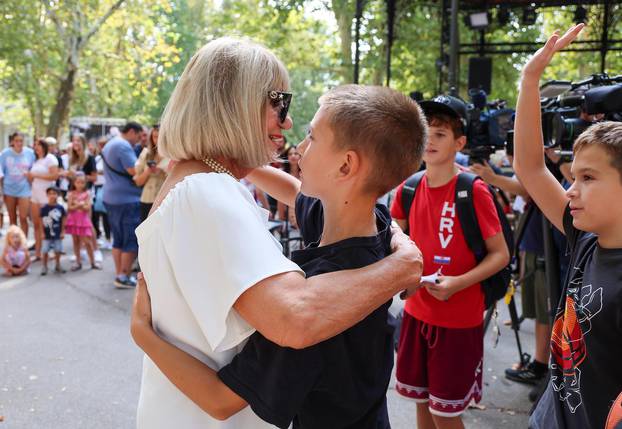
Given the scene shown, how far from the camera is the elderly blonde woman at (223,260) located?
1279mm

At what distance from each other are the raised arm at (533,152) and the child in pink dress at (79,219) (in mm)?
7288

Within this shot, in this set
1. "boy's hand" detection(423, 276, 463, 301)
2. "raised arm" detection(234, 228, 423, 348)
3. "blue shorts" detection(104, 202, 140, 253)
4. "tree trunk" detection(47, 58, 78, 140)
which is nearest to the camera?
"raised arm" detection(234, 228, 423, 348)

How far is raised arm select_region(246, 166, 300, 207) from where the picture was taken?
2236mm

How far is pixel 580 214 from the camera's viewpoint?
1.82 m

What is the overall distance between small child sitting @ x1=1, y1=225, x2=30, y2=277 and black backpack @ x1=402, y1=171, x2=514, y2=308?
6521mm

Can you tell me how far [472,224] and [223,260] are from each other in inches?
72.5

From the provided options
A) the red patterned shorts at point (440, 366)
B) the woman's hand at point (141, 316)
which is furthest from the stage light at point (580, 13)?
the woman's hand at point (141, 316)

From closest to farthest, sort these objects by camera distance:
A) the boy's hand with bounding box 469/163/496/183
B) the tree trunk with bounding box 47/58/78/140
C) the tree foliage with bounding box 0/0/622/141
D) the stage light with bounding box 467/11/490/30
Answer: the boy's hand with bounding box 469/163/496/183 → the stage light with bounding box 467/11/490/30 → the tree foliage with bounding box 0/0/622/141 → the tree trunk with bounding box 47/58/78/140

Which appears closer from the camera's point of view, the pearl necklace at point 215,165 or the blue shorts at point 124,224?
the pearl necklace at point 215,165

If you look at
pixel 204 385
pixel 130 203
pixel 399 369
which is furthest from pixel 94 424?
pixel 130 203

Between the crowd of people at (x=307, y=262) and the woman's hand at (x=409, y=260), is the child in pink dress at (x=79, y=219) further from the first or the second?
the woman's hand at (x=409, y=260)

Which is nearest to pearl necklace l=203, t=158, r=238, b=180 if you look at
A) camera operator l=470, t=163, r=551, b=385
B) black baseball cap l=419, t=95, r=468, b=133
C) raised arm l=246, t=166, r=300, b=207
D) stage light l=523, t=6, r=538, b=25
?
→ raised arm l=246, t=166, r=300, b=207

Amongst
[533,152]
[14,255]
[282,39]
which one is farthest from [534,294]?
[282,39]

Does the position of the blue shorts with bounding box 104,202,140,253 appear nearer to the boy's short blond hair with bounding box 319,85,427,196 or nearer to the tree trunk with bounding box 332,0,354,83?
the boy's short blond hair with bounding box 319,85,427,196
